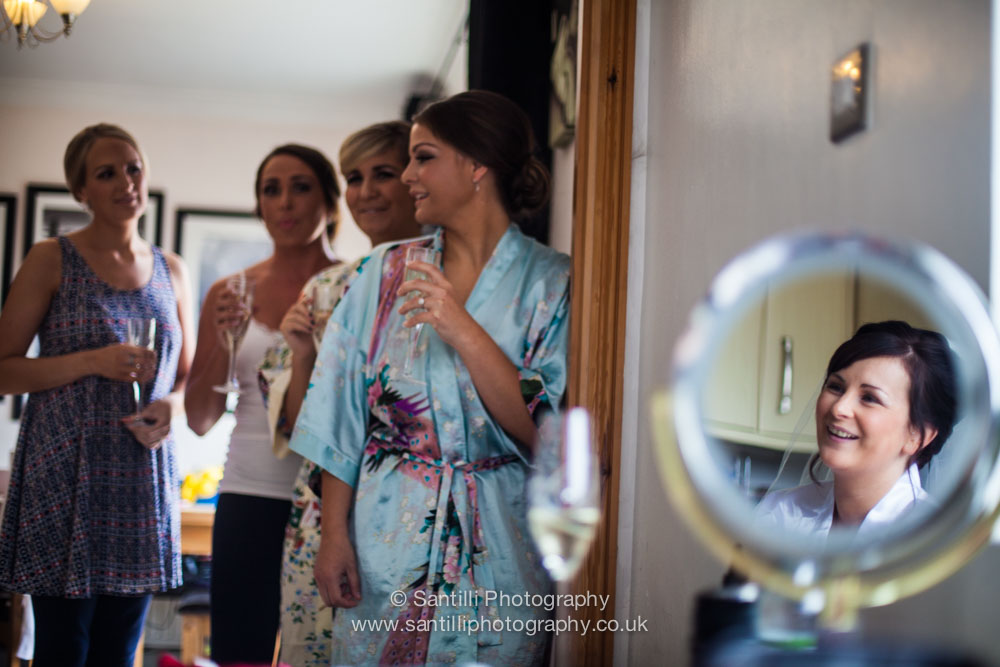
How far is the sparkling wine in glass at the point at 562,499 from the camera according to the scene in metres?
0.65

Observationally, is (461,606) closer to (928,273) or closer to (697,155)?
(697,155)

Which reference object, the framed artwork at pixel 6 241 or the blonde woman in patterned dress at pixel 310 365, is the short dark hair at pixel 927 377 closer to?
the blonde woman in patterned dress at pixel 310 365

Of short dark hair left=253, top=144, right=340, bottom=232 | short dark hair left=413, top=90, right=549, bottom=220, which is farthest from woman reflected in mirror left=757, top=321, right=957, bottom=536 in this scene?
short dark hair left=253, top=144, right=340, bottom=232

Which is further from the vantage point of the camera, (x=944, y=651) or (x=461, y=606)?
(x=461, y=606)

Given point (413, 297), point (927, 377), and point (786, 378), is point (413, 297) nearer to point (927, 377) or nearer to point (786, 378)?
point (786, 378)

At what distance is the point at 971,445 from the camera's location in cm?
47

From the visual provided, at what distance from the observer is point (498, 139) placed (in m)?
1.06

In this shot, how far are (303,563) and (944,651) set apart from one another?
89 centimetres

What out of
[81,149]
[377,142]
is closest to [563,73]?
[377,142]

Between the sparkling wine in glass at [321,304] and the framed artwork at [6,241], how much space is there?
386 mm

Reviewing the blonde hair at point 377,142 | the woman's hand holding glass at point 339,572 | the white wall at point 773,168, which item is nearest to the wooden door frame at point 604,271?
the white wall at point 773,168

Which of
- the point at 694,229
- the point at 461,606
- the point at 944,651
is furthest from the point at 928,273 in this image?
the point at 461,606

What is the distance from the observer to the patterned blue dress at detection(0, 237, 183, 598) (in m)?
1.10

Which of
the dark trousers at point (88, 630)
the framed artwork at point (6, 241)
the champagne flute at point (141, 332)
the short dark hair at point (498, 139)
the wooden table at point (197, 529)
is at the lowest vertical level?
the dark trousers at point (88, 630)
